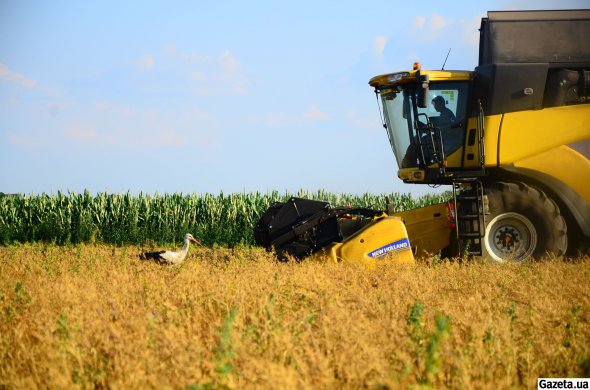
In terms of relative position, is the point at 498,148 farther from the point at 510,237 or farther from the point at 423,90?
the point at 423,90

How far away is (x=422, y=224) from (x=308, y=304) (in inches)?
205

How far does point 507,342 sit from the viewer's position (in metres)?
4.64

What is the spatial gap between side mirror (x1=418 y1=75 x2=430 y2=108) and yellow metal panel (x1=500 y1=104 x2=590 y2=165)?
53.8 inches

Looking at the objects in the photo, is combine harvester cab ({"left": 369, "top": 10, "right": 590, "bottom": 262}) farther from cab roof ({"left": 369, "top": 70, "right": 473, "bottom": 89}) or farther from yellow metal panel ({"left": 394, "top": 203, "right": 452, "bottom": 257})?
yellow metal panel ({"left": 394, "top": 203, "right": 452, "bottom": 257})

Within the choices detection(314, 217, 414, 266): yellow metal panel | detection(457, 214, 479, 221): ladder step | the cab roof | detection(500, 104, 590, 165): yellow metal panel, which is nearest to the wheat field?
detection(314, 217, 414, 266): yellow metal panel

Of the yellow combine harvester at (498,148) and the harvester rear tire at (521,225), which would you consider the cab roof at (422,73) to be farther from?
the harvester rear tire at (521,225)

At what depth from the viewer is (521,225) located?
35.7ft

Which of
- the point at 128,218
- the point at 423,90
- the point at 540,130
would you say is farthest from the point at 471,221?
the point at 128,218

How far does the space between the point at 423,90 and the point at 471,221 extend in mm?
2125

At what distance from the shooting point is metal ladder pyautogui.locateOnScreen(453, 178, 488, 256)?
10719 mm

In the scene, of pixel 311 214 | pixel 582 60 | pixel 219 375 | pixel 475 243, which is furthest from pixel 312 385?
pixel 582 60

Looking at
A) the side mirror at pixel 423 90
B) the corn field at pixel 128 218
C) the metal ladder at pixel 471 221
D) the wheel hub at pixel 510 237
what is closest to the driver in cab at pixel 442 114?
the side mirror at pixel 423 90

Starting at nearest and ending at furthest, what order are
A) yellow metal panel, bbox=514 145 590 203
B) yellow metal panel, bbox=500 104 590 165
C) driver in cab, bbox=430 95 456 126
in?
yellow metal panel, bbox=514 145 590 203
yellow metal panel, bbox=500 104 590 165
driver in cab, bbox=430 95 456 126

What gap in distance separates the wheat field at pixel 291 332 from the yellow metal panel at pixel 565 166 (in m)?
2.92
